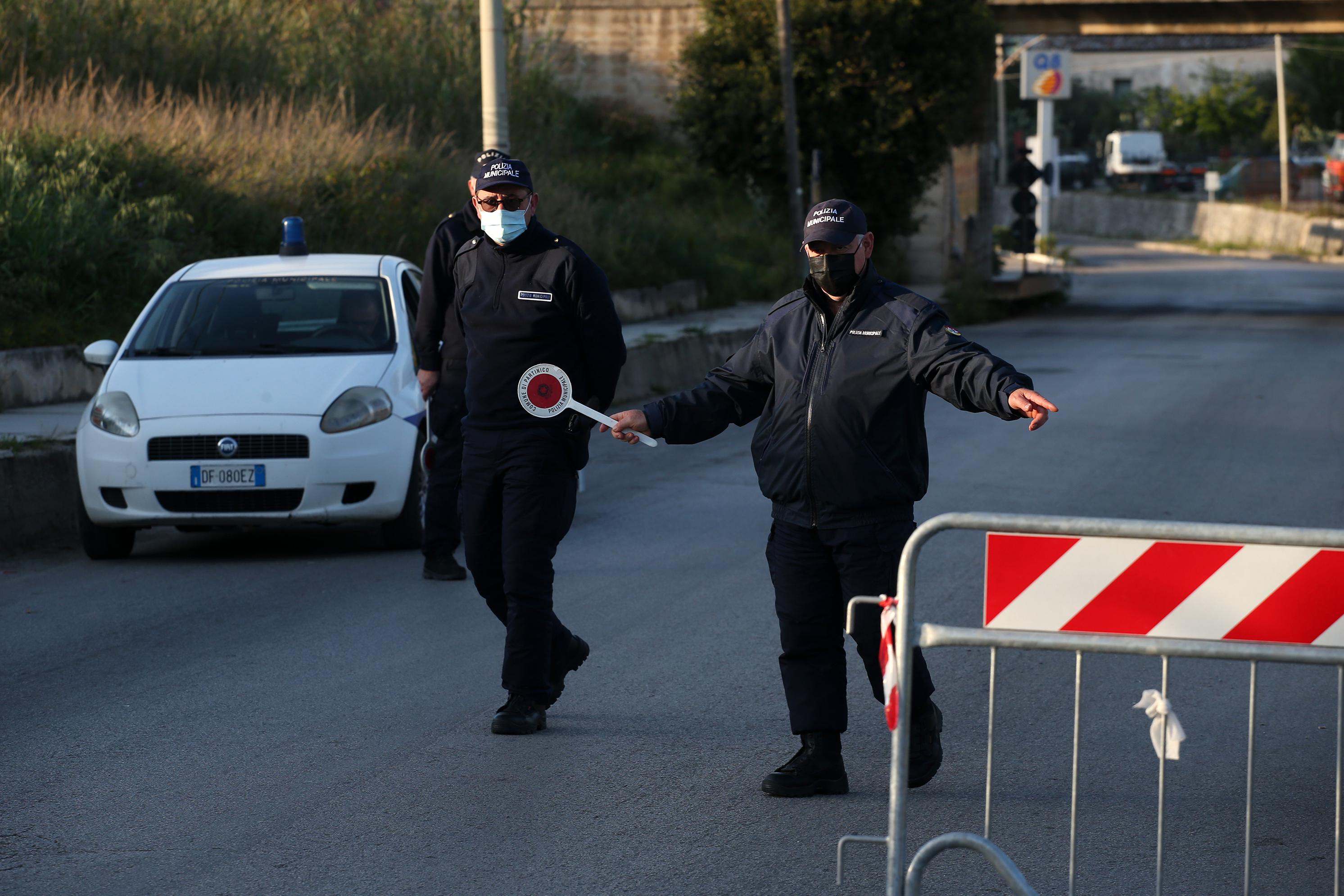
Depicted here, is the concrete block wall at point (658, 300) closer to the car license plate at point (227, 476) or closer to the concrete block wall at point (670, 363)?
the concrete block wall at point (670, 363)

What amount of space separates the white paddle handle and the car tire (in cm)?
385

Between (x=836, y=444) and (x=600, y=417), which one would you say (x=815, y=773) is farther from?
(x=600, y=417)

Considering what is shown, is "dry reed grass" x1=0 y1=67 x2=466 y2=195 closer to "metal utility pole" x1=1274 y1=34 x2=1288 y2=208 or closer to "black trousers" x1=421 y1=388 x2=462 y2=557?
"black trousers" x1=421 y1=388 x2=462 y2=557

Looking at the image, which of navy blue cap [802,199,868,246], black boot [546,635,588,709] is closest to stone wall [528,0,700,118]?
black boot [546,635,588,709]

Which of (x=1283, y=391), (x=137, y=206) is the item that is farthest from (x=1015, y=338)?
(x=137, y=206)

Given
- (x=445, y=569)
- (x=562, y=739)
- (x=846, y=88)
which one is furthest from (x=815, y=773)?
(x=846, y=88)

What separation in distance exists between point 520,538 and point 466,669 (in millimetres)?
1090

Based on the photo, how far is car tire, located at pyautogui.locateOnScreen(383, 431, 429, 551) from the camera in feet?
29.4

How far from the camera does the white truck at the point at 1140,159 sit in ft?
236

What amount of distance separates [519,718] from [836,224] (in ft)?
6.88

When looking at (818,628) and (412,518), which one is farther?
(412,518)

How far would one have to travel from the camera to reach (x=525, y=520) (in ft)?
18.6

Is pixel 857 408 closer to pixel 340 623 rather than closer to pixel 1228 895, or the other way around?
pixel 1228 895

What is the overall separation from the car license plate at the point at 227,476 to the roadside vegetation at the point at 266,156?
16.6ft
